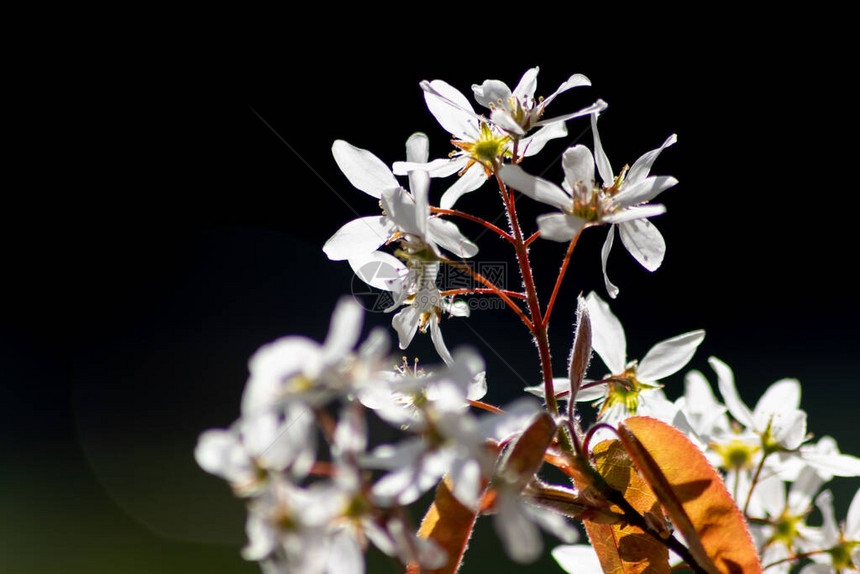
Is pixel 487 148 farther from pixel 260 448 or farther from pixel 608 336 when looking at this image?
pixel 260 448

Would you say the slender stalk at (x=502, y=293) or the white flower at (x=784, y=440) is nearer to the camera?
the slender stalk at (x=502, y=293)

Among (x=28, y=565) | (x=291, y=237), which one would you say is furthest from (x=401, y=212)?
(x=291, y=237)

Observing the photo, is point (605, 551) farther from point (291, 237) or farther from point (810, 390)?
point (291, 237)

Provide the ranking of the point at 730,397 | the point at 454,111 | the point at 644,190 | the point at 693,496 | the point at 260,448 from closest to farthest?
the point at 260,448
the point at 693,496
the point at 644,190
the point at 454,111
the point at 730,397

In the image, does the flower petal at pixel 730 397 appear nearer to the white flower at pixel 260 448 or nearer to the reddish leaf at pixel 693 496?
the reddish leaf at pixel 693 496

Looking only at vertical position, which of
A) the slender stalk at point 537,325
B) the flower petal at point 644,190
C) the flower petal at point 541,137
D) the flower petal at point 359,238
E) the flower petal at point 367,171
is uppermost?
the flower petal at point 367,171

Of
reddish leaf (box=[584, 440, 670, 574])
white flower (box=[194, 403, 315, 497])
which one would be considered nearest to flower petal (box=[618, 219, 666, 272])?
reddish leaf (box=[584, 440, 670, 574])

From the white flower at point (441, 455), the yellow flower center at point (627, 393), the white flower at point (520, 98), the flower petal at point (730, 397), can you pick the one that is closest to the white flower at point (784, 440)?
the flower petal at point (730, 397)

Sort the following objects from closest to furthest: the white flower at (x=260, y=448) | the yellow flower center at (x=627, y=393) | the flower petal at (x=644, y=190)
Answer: the white flower at (x=260, y=448), the flower petal at (x=644, y=190), the yellow flower center at (x=627, y=393)

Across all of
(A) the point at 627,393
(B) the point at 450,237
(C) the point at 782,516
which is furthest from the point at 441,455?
(C) the point at 782,516
